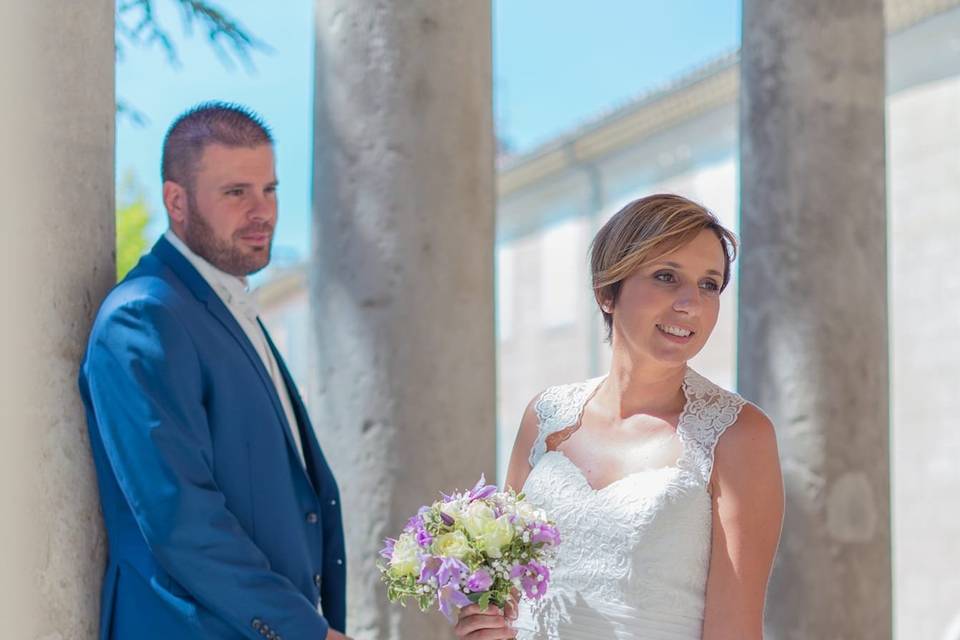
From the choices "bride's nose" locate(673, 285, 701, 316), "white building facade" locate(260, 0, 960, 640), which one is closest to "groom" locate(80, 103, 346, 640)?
"bride's nose" locate(673, 285, 701, 316)

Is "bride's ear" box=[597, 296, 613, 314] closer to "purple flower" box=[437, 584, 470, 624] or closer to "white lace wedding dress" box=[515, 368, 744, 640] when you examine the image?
"white lace wedding dress" box=[515, 368, 744, 640]

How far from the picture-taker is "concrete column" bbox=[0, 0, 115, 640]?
10.7 ft

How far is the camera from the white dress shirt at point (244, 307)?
148 inches

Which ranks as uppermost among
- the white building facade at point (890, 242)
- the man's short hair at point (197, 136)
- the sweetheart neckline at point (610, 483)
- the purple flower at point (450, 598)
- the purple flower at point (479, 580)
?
the white building facade at point (890, 242)

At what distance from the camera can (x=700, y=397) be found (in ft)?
12.8

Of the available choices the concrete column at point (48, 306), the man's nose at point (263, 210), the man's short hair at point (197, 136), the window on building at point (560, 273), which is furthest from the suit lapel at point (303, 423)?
the window on building at point (560, 273)

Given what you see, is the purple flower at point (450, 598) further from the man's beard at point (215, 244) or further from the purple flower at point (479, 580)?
the man's beard at point (215, 244)

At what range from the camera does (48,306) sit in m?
3.36

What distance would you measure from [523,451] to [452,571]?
0.98 metres

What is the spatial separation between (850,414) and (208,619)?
10.1 ft

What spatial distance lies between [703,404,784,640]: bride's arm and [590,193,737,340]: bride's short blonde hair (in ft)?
1.57

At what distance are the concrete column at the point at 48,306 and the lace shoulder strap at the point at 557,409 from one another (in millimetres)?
1328

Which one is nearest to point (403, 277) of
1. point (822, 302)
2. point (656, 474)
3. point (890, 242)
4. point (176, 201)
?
point (176, 201)

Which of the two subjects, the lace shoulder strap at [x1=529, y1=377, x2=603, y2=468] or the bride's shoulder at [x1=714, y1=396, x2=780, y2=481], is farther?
the lace shoulder strap at [x1=529, y1=377, x2=603, y2=468]
